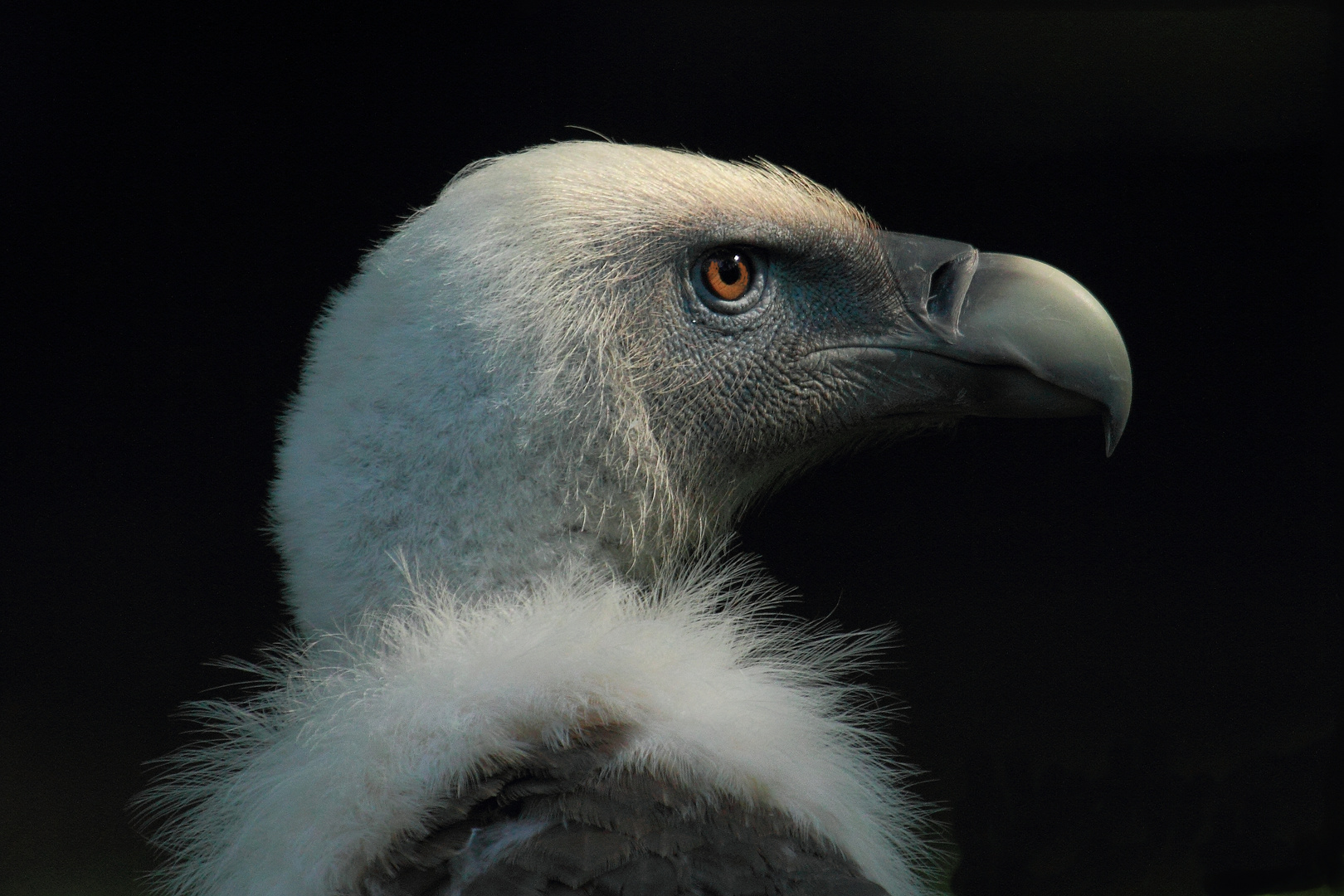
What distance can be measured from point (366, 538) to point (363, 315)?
14.1 inches

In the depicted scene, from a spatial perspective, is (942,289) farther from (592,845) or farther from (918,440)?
(918,440)

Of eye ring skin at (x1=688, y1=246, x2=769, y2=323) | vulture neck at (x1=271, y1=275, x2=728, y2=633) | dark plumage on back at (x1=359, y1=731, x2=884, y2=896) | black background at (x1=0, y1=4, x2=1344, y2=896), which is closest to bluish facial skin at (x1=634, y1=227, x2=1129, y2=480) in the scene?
eye ring skin at (x1=688, y1=246, x2=769, y2=323)

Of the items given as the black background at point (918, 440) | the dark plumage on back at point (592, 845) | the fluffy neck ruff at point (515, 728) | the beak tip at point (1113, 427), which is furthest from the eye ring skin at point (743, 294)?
the black background at point (918, 440)

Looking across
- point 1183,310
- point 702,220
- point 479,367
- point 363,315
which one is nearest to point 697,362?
point 702,220

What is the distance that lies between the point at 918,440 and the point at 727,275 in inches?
80.9

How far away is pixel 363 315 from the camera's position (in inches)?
63.8

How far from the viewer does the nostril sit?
1745 mm

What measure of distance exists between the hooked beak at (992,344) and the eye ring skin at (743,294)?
17cm

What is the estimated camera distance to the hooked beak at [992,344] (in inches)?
65.4

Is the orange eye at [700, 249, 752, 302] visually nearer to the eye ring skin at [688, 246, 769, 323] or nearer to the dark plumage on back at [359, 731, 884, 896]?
the eye ring skin at [688, 246, 769, 323]

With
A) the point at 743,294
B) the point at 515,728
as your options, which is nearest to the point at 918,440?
the point at 743,294

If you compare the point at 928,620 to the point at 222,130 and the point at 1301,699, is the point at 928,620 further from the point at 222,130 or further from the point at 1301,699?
the point at 222,130

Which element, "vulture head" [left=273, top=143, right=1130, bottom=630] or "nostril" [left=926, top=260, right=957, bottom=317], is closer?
"vulture head" [left=273, top=143, right=1130, bottom=630]

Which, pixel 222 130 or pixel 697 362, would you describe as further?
pixel 222 130
